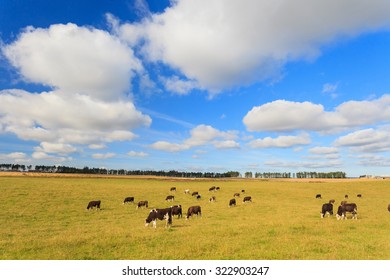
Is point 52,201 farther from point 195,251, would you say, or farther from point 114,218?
point 195,251

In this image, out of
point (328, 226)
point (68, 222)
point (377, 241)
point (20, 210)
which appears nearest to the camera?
point (377, 241)

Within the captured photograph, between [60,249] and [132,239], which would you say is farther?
→ [132,239]

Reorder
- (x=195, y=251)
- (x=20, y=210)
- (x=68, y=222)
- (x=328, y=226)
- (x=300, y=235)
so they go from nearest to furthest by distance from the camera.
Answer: (x=195, y=251) → (x=300, y=235) → (x=328, y=226) → (x=68, y=222) → (x=20, y=210)

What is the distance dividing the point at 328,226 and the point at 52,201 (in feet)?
108

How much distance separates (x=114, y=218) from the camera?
2861cm

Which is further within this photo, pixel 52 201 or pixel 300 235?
pixel 52 201

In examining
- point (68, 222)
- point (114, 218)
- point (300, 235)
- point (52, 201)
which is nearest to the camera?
point (300, 235)

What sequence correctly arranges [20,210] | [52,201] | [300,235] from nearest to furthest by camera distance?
[300,235]
[20,210]
[52,201]
